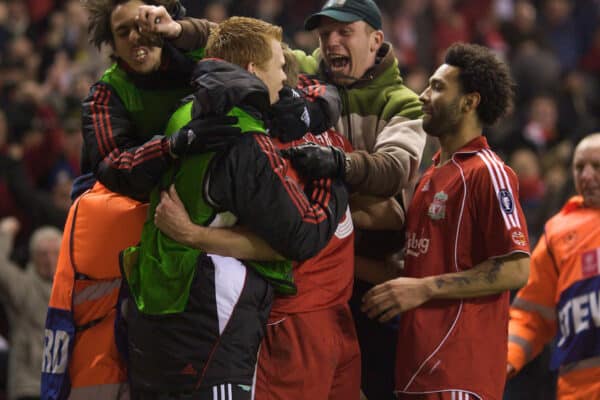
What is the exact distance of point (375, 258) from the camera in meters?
4.33

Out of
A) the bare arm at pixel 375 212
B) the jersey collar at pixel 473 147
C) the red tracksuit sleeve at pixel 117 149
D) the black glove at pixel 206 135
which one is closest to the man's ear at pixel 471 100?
the jersey collar at pixel 473 147

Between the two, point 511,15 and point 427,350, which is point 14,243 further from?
point 511,15

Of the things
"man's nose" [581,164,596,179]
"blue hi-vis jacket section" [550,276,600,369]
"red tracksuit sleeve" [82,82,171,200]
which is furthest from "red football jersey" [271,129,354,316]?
"man's nose" [581,164,596,179]

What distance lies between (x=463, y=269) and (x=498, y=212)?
27 cm

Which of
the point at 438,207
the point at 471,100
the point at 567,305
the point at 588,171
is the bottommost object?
the point at 567,305

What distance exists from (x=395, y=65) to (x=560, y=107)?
279 inches

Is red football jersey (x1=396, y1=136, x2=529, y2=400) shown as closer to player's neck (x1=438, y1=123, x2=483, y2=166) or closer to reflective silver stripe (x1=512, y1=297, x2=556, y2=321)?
player's neck (x1=438, y1=123, x2=483, y2=166)

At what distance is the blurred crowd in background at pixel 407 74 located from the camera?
7973 millimetres

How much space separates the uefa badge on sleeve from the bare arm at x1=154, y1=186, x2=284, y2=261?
0.76 metres

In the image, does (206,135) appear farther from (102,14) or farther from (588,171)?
(588,171)

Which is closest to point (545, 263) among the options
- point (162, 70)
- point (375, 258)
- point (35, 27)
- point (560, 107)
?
point (375, 258)

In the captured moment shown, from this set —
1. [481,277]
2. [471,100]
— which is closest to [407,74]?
[471,100]

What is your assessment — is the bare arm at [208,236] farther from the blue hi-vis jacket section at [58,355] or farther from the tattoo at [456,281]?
the blue hi-vis jacket section at [58,355]

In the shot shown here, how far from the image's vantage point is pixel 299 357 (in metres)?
3.60
